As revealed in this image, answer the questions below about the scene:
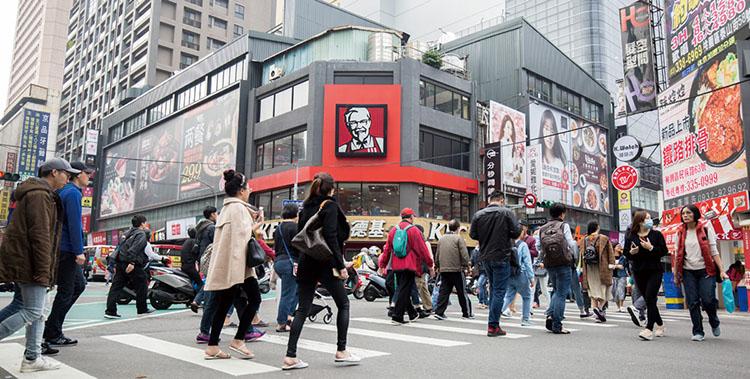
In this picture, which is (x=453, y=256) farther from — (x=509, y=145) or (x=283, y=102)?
(x=509, y=145)

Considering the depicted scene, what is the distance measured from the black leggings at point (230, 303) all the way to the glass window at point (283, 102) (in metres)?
32.4

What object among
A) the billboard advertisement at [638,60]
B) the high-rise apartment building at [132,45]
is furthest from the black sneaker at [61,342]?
the high-rise apartment building at [132,45]

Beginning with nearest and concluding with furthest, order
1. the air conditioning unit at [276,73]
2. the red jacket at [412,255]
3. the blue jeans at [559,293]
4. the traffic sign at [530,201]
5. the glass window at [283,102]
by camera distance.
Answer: the blue jeans at [559,293] → the red jacket at [412,255] → the traffic sign at [530,201] → the glass window at [283,102] → the air conditioning unit at [276,73]

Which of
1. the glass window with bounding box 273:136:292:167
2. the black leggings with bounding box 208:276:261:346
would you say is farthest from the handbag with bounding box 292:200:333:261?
the glass window with bounding box 273:136:292:167

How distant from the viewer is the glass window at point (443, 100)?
37.1 m

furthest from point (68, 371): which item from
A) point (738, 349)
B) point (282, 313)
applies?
point (738, 349)

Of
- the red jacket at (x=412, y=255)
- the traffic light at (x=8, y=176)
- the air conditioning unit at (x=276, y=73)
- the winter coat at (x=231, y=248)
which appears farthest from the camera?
the air conditioning unit at (x=276, y=73)

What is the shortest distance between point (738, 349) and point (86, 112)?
83374 millimetres

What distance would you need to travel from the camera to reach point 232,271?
5371 millimetres

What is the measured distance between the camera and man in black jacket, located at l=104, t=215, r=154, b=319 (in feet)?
32.7

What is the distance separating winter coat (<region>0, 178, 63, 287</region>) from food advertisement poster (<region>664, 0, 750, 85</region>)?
58.4ft

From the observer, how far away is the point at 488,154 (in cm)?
3734

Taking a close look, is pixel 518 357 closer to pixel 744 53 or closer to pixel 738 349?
pixel 738 349

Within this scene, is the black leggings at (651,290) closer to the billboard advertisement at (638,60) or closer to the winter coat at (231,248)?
the winter coat at (231,248)
